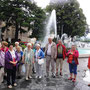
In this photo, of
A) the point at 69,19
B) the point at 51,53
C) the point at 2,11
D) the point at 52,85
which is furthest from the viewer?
the point at 69,19

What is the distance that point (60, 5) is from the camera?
123ft

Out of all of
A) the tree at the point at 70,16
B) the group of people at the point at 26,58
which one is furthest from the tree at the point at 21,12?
the group of people at the point at 26,58

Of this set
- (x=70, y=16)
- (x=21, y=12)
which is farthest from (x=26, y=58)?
(x=70, y=16)

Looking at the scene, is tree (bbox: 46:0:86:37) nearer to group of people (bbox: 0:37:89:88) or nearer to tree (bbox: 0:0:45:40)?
tree (bbox: 0:0:45:40)

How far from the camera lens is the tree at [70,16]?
1398 inches

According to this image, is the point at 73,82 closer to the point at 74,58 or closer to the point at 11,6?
the point at 74,58

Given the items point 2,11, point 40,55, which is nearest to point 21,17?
point 2,11

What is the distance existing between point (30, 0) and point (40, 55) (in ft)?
68.9

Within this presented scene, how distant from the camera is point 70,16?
3562 cm

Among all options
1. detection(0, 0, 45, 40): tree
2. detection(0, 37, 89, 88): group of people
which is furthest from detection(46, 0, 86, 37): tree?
detection(0, 37, 89, 88): group of people

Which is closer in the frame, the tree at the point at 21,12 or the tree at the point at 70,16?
the tree at the point at 21,12

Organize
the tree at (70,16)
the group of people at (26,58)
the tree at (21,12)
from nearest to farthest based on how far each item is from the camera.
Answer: the group of people at (26,58) → the tree at (21,12) → the tree at (70,16)

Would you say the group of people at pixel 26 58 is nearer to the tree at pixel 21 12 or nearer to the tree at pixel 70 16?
the tree at pixel 21 12

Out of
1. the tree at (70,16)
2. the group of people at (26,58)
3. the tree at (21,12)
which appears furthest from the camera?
the tree at (70,16)
